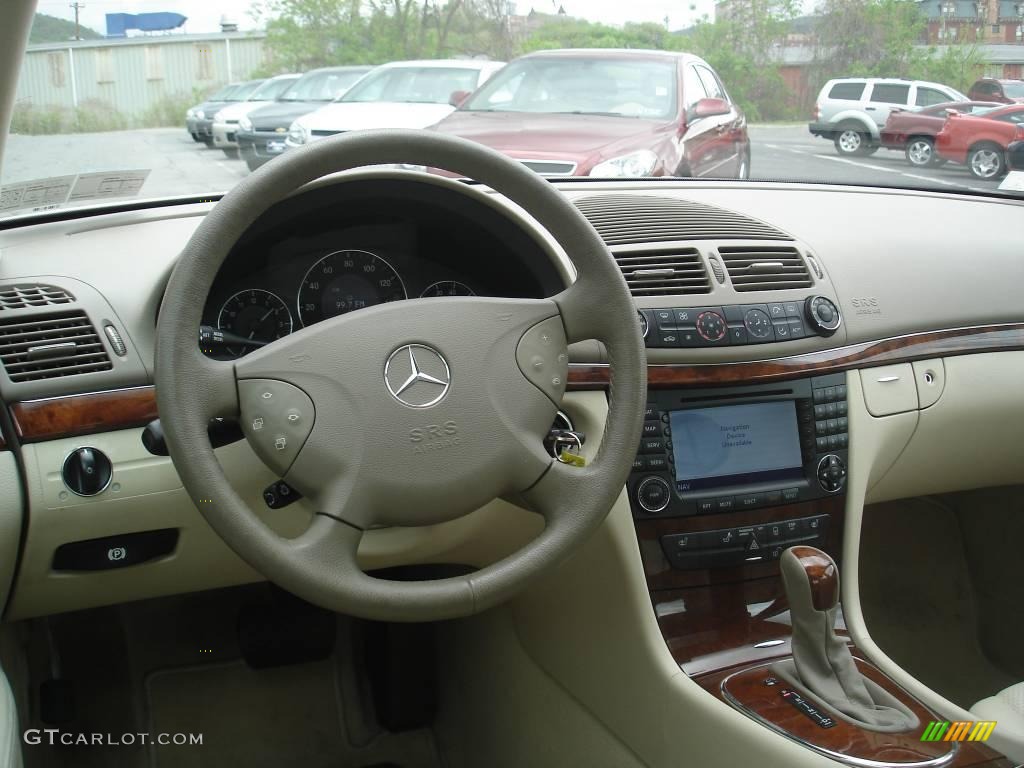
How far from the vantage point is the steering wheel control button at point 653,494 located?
6.86 ft

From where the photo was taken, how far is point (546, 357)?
64.7 inches

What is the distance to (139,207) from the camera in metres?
2.11

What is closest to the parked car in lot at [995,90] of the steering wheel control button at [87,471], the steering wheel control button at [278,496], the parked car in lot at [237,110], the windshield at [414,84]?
the windshield at [414,84]

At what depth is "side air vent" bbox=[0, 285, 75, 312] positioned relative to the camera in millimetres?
1801

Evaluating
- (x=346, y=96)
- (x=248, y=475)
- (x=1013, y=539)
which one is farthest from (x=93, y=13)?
(x=1013, y=539)

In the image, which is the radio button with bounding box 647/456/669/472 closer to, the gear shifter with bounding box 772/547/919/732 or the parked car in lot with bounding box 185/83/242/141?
the gear shifter with bounding box 772/547/919/732

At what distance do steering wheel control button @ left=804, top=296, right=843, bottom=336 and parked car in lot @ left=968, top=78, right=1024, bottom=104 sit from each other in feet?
2.31

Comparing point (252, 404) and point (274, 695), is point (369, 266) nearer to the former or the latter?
point (252, 404)

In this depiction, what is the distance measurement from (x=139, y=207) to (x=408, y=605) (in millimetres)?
1078

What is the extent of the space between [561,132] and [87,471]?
1.78 meters

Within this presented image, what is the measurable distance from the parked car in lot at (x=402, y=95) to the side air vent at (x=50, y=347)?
2.48 ft

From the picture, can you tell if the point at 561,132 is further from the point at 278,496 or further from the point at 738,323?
the point at 278,496
